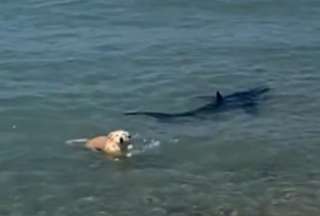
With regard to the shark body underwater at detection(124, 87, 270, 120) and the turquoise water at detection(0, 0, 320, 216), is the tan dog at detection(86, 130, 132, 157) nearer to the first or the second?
the turquoise water at detection(0, 0, 320, 216)

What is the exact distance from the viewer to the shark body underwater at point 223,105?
1639 centimetres

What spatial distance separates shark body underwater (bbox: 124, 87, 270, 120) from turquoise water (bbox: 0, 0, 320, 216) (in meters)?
0.21

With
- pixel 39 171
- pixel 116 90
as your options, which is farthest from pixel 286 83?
pixel 39 171

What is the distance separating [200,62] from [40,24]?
16.3ft

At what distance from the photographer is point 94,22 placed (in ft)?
75.5

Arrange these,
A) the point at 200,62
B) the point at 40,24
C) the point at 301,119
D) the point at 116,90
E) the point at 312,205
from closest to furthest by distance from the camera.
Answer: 1. the point at 312,205
2. the point at 301,119
3. the point at 116,90
4. the point at 200,62
5. the point at 40,24

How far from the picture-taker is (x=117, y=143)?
1438cm

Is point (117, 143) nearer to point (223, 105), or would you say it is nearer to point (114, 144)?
point (114, 144)

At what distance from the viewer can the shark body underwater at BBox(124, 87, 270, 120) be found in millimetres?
16391

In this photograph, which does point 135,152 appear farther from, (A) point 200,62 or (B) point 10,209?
(A) point 200,62

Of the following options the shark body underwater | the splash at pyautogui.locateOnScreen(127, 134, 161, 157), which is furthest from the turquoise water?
the shark body underwater

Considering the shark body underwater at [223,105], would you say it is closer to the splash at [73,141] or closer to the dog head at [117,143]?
the splash at [73,141]

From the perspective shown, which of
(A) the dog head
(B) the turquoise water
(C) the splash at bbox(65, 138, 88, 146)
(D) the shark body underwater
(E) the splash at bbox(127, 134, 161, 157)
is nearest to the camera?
(B) the turquoise water

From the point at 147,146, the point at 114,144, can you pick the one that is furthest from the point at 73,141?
the point at 147,146
